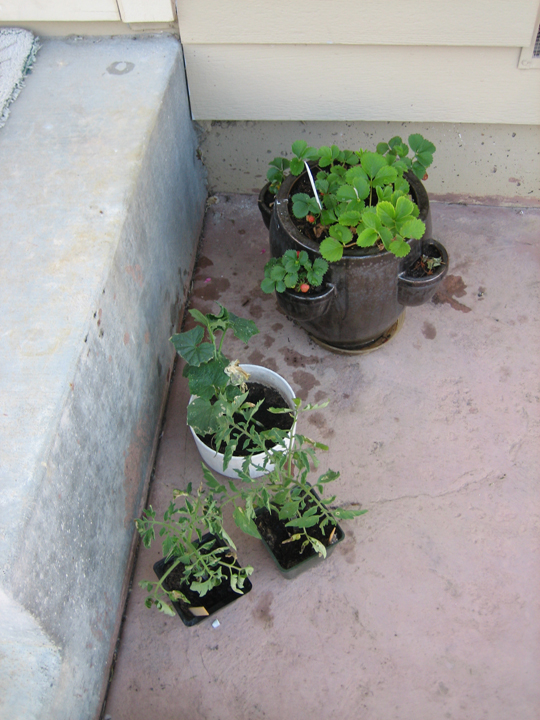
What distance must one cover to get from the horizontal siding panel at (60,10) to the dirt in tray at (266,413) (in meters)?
1.27

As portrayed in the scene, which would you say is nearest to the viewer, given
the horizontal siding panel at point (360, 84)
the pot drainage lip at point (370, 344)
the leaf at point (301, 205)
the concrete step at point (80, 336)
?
the concrete step at point (80, 336)

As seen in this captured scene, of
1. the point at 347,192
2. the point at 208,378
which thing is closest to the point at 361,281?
the point at 347,192

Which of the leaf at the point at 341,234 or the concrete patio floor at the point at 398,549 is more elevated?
the leaf at the point at 341,234

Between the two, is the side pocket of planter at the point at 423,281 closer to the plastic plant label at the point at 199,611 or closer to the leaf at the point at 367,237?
the leaf at the point at 367,237

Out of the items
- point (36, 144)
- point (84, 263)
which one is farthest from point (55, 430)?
point (36, 144)

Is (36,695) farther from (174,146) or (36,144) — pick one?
(174,146)

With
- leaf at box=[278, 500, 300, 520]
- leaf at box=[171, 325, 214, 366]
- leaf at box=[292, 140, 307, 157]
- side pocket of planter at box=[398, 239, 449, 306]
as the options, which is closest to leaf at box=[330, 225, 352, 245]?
side pocket of planter at box=[398, 239, 449, 306]

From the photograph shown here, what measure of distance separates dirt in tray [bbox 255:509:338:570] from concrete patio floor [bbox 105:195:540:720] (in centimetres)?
10

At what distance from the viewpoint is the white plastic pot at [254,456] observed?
1592mm

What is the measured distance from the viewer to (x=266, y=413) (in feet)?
5.55

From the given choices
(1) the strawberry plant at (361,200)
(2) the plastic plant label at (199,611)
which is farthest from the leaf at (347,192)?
(2) the plastic plant label at (199,611)

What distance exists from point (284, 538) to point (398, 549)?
35cm

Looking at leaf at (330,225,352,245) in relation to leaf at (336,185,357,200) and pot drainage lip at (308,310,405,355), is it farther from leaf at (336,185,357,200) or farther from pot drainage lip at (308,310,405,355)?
pot drainage lip at (308,310,405,355)

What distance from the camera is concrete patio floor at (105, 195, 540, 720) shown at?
56.0 inches
